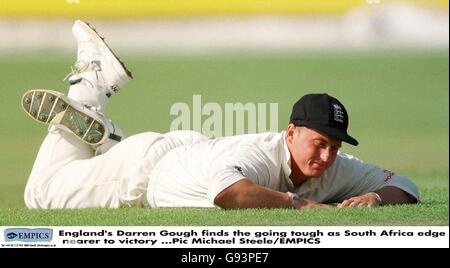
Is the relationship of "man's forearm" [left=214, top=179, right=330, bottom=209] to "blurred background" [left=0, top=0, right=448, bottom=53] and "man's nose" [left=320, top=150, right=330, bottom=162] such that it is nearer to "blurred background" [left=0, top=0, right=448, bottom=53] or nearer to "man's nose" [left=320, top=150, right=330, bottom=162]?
"man's nose" [left=320, top=150, right=330, bottom=162]

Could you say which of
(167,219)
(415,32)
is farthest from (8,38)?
(415,32)

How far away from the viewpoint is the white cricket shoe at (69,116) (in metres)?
5.64

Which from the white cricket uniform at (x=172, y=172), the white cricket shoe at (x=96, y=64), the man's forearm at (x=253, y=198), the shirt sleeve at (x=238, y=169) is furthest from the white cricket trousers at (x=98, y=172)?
the man's forearm at (x=253, y=198)

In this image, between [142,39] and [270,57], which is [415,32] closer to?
[270,57]

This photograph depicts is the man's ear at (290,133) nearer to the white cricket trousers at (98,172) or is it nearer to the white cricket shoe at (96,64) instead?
the white cricket trousers at (98,172)

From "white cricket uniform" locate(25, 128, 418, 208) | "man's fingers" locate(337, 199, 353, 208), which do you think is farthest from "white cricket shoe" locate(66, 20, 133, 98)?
"man's fingers" locate(337, 199, 353, 208)

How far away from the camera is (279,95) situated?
6480 mm

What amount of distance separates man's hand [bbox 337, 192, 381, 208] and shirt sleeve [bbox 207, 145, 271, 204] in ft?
1.06

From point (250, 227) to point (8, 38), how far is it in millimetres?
1628

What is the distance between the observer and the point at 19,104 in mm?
5883

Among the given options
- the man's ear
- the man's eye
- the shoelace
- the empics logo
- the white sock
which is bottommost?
the empics logo

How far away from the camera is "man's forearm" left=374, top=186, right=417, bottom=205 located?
17.4 ft

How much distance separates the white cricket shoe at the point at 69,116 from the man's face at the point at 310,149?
39.0 inches

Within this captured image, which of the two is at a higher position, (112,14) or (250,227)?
(112,14)
